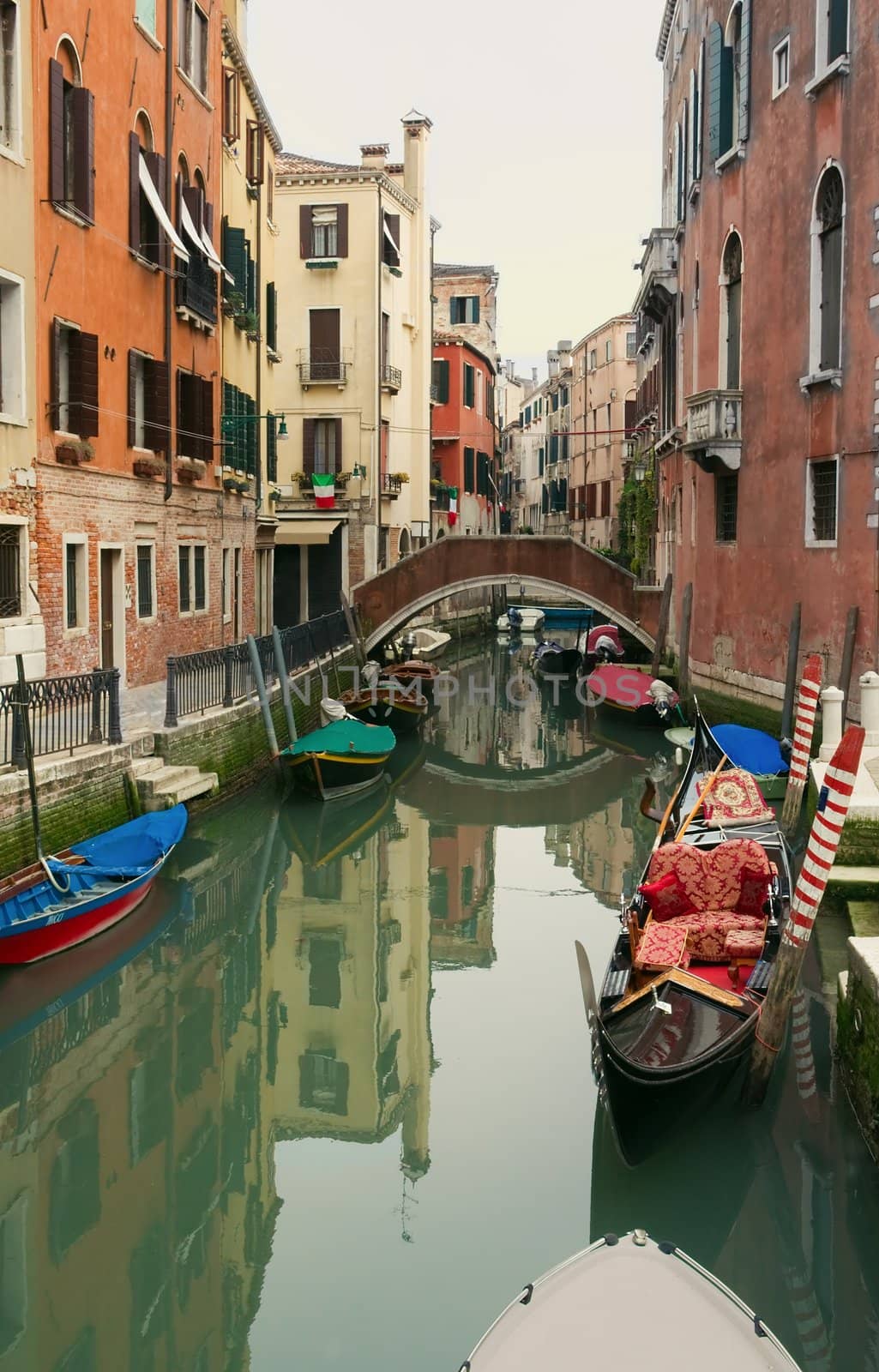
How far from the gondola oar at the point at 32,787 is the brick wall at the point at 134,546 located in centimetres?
318

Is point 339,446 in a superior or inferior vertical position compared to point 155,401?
superior

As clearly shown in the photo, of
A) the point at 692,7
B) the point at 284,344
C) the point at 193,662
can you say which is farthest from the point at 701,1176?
the point at 284,344

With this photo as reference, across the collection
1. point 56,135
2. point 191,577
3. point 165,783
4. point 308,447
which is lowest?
point 165,783

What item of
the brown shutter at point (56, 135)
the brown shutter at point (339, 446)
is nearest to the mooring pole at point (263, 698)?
the brown shutter at point (56, 135)

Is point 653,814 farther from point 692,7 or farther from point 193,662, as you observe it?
point 692,7

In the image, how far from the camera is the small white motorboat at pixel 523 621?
133 ft

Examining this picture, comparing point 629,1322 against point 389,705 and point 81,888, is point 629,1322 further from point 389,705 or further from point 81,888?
point 389,705

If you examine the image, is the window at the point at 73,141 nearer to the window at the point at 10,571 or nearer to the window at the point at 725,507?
the window at the point at 10,571

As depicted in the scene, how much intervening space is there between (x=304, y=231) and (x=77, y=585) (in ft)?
55.6

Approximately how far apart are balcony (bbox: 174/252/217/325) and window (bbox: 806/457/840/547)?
743cm

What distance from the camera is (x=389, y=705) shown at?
20.3 meters

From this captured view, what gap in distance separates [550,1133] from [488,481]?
40926 mm

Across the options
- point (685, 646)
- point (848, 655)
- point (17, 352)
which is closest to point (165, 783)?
point (17, 352)

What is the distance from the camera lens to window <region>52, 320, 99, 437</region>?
1305 centimetres
